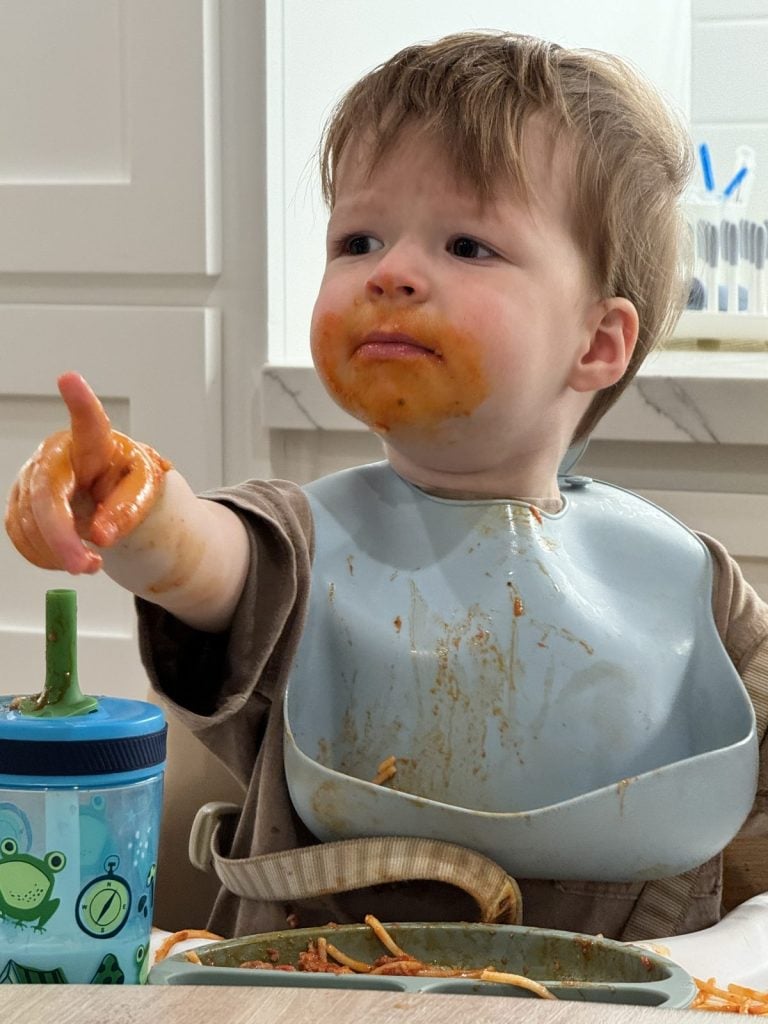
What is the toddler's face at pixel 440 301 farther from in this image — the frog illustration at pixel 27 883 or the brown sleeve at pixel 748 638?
the frog illustration at pixel 27 883

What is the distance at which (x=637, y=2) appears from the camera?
197cm

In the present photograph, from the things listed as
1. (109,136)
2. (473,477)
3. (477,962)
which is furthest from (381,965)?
(109,136)

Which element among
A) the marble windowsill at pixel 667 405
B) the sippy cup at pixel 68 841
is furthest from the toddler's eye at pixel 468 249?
the marble windowsill at pixel 667 405

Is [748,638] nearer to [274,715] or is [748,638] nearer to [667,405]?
[274,715]

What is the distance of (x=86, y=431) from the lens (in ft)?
1.89

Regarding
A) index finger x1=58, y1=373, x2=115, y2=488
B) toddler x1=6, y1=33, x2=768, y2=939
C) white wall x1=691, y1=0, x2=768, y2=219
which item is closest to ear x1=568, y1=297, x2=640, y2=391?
toddler x1=6, y1=33, x2=768, y2=939

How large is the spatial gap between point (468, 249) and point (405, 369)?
0.26 feet

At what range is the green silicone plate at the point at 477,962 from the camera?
0.56 m

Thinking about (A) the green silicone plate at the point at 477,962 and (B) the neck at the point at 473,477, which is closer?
(A) the green silicone plate at the point at 477,962

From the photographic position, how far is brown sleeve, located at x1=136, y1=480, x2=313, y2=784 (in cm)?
73

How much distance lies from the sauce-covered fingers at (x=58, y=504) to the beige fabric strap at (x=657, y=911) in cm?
41

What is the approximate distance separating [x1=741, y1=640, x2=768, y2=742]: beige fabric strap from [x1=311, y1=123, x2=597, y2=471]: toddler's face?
0.19m

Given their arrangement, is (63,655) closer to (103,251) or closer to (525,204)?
(525,204)

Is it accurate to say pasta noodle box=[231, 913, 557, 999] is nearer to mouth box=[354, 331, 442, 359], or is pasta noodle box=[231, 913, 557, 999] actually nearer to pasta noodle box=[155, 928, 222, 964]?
pasta noodle box=[155, 928, 222, 964]
